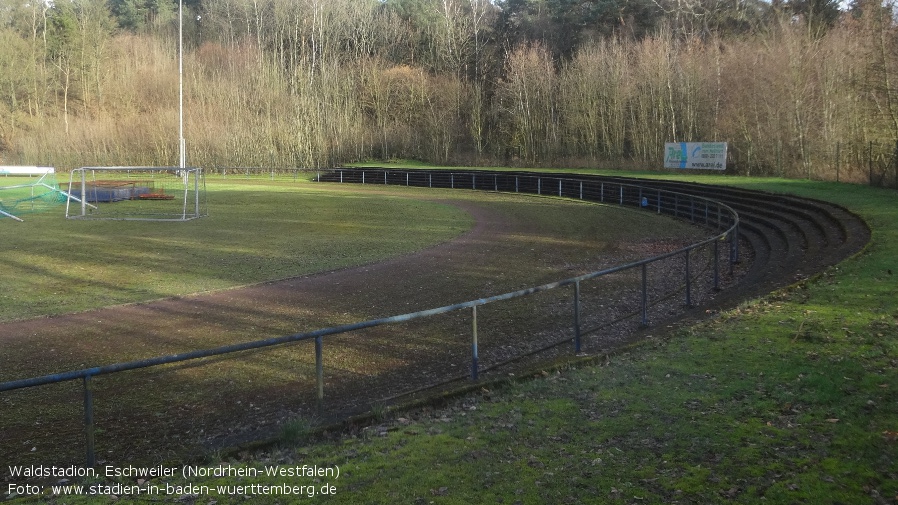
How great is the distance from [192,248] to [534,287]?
13.6 metres

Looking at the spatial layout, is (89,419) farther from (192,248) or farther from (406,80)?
(406,80)

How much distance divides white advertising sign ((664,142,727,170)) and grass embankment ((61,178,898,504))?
32508 millimetres

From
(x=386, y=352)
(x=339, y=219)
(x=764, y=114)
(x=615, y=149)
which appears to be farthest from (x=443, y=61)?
(x=386, y=352)

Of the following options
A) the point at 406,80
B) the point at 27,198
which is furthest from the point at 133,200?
the point at 406,80

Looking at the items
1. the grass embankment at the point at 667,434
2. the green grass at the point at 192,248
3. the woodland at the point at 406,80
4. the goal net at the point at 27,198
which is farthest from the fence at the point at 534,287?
the goal net at the point at 27,198

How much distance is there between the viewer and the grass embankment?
4773 millimetres

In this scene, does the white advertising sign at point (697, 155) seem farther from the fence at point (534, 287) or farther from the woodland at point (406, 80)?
the fence at point (534, 287)

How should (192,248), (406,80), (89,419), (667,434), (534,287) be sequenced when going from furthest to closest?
(406,80) → (192,248) → (534,287) → (667,434) → (89,419)

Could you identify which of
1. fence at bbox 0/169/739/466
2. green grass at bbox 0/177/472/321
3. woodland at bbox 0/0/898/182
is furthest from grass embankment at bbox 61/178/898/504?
woodland at bbox 0/0/898/182

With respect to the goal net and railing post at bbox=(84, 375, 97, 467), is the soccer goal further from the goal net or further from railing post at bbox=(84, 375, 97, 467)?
railing post at bbox=(84, 375, 97, 467)

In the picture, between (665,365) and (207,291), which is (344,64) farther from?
(665,365)

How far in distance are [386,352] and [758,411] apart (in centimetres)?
526

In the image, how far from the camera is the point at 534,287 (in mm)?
10453

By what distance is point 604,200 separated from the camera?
37594mm
